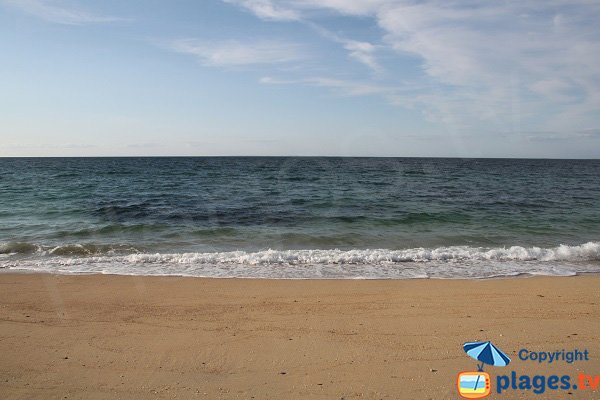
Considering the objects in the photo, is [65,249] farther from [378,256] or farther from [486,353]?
[486,353]

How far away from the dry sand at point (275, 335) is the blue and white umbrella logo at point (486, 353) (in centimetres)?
10

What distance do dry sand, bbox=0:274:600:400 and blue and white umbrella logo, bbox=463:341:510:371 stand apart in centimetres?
10

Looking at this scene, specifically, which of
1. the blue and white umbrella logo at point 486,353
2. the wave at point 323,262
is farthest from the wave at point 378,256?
the blue and white umbrella logo at point 486,353

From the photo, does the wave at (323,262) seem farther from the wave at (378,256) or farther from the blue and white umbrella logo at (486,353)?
the blue and white umbrella logo at (486,353)

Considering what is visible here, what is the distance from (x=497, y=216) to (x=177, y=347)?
46.8 feet

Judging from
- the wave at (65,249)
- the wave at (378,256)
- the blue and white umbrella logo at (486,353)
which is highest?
the blue and white umbrella logo at (486,353)

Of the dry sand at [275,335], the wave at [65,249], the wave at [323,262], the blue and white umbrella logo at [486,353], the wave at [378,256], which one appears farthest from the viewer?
the wave at [65,249]

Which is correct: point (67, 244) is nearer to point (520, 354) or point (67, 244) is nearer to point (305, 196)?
point (520, 354)

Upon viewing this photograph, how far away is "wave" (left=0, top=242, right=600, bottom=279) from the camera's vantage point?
326 inches

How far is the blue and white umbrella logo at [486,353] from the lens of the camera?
4.19 m

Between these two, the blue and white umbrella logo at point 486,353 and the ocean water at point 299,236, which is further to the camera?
the ocean water at point 299,236

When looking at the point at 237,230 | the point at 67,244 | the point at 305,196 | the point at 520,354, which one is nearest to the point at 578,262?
the point at 520,354

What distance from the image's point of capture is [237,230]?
12.9 meters

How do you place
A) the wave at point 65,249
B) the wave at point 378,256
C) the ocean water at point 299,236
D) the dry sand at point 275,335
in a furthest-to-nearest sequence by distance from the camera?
the wave at point 65,249, the wave at point 378,256, the ocean water at point 299,236, the dry sand at point 275,335
